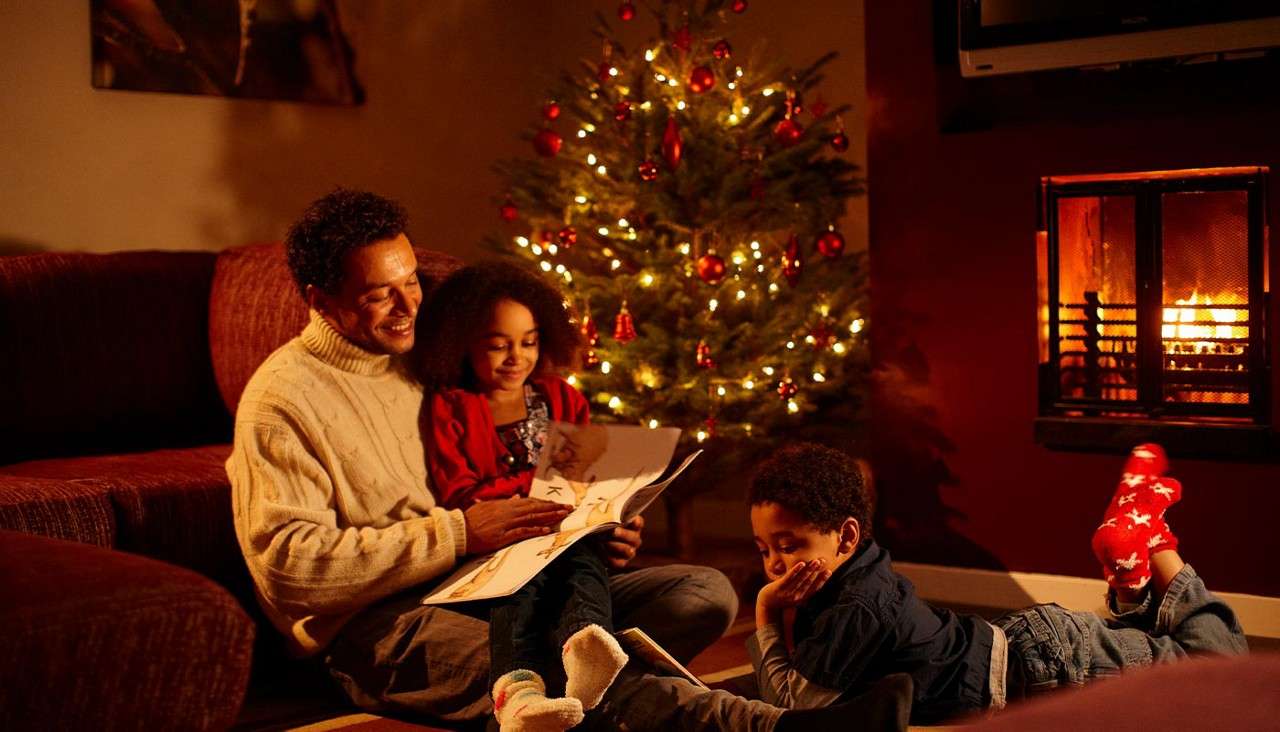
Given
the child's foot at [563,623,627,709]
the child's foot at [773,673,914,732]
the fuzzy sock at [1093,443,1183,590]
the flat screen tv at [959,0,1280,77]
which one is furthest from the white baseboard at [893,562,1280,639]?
the child's foot at [563,623,627,709]

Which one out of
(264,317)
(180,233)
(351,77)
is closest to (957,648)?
(264,317)

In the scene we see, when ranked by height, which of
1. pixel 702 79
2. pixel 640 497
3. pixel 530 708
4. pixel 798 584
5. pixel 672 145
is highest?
pixel 702 79

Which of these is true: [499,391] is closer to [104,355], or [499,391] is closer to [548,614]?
[548,614]

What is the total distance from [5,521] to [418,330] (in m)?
0.80

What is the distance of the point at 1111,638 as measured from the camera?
2.42 metres

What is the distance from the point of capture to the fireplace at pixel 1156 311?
3377 millimetres

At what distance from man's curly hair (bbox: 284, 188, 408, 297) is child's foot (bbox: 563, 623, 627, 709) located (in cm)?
81

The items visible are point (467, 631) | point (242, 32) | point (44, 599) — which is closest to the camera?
point (44, 599)

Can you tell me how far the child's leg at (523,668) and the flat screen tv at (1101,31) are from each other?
6.05ft

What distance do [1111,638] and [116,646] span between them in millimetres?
1744

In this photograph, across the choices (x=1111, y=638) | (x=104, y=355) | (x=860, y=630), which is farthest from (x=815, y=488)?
(x=104, y=355)

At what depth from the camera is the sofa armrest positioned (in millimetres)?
1156

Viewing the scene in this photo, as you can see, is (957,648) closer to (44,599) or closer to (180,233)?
(44,599)

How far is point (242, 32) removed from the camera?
414cm
